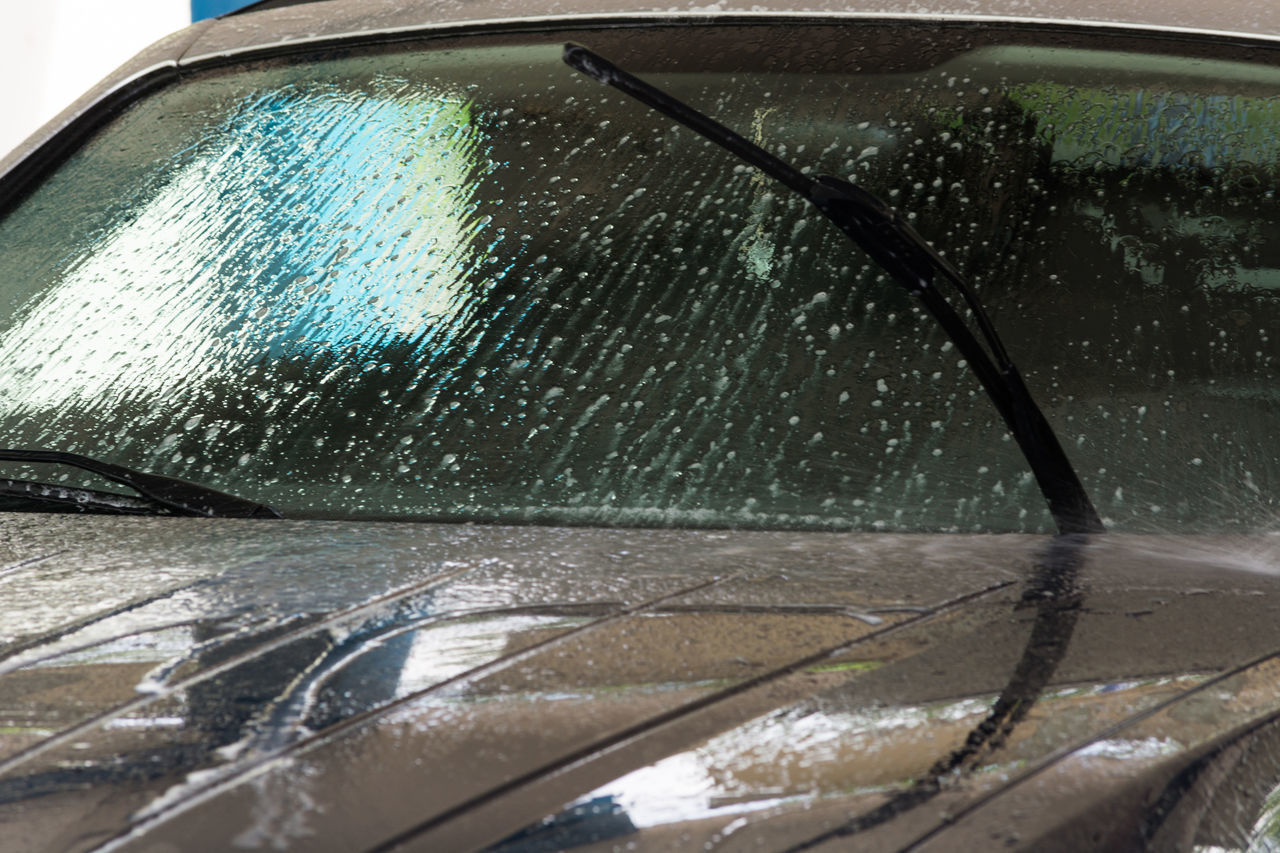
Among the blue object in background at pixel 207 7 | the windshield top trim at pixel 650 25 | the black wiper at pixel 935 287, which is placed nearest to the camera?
the black wiper at pixel 935 287

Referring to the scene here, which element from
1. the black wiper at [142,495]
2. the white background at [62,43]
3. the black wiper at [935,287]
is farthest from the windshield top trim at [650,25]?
the white background at [62,43]

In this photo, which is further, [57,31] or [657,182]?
[57,31]

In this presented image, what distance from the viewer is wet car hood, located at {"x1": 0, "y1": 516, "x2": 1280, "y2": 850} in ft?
1.72

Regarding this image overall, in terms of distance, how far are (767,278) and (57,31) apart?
5.07 meters

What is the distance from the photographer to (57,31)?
17.2 feet

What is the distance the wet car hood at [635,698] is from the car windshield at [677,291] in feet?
0.53

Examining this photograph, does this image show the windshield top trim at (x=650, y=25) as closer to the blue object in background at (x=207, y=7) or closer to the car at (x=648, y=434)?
the car at (x=648, y=434)

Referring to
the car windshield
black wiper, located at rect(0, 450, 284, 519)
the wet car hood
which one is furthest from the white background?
the wet car hood

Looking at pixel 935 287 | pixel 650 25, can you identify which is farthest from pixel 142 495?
pixel 650 25

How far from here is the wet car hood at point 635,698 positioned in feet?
1.72

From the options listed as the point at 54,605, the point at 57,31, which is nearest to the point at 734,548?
the point at 54,605

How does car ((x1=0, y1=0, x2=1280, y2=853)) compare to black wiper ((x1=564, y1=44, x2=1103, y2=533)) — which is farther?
black wiper ((x1=564, y1=44, x2=1103, y2=533))

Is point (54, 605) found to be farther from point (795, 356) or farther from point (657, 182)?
point (657, 182)

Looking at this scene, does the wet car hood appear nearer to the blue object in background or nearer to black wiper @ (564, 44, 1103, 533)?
black wiper @ (564, 44, 1103, 533)
